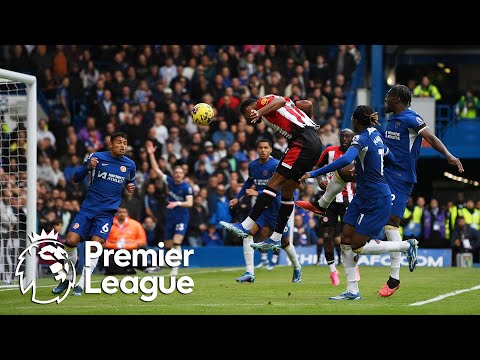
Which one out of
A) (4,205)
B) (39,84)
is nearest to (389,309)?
(4,205)

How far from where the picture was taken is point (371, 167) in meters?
12.1

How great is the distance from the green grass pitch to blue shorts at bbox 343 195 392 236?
92 cm

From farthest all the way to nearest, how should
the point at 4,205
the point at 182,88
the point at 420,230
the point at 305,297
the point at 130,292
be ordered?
the point at 182,88 → the point at 420,230 → the point at 4,205 → the point at 130,292 → the point at 305,297

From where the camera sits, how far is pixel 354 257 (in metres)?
12.4

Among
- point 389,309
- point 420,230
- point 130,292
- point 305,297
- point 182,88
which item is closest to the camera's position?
point 389,309

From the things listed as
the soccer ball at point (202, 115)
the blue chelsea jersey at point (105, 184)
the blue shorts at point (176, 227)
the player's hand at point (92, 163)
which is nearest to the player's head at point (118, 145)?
the blue chelsea jersey at point (105, 184)

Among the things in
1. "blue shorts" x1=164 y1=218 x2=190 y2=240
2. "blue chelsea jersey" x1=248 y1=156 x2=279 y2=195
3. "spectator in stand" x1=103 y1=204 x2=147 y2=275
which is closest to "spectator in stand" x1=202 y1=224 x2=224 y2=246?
"spectator in stand" x1=103 y1=204 x2=147 y2=275

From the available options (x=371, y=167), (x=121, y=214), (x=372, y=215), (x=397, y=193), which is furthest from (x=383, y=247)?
(x=121, y=214)

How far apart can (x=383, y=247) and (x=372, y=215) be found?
0.57 m

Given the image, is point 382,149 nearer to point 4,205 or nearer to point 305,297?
point 305,297

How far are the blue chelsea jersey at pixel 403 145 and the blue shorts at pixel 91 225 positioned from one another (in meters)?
4.16

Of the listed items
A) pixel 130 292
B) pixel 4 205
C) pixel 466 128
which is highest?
pixel 466 128

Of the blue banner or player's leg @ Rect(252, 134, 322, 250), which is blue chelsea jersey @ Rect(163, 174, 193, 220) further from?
player's leg @ Rect(252, 134, 322, 250)

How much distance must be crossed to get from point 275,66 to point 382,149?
16.6 m
